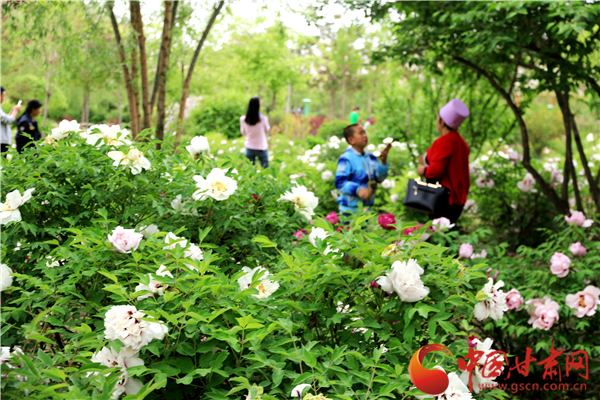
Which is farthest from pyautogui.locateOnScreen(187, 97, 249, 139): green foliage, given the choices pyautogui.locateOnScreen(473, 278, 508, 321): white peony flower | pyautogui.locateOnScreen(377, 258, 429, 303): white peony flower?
pyautogui.locateOnScreen(377, 258, 429, 303): white peony flower

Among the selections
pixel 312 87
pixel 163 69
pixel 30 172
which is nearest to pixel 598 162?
pixel 163 69

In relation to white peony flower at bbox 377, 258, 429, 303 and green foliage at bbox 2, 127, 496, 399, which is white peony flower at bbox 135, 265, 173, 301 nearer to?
green foliage at bbox 2, 127, 496, 399

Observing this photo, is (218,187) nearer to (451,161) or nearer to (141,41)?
(451,161)

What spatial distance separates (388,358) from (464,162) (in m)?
3.04

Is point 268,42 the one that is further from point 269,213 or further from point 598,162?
point 269,213

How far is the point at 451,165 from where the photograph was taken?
413cm

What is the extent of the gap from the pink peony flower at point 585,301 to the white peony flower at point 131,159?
2554mm

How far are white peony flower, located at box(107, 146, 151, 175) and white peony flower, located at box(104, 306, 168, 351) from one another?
0.82m

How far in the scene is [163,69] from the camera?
6.16 meters

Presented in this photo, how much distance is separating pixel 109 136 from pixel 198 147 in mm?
396

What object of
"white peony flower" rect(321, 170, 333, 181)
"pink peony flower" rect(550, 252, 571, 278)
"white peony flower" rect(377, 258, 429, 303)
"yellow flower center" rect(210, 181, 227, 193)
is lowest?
"pink peony flower" rect(550, 252, 571, 278)

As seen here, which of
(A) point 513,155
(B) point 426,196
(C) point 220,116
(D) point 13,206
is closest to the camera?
(D) point 13,206

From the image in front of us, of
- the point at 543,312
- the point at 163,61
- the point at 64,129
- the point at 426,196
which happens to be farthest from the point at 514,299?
the point at 163,61

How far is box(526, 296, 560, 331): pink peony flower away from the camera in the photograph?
291cm
